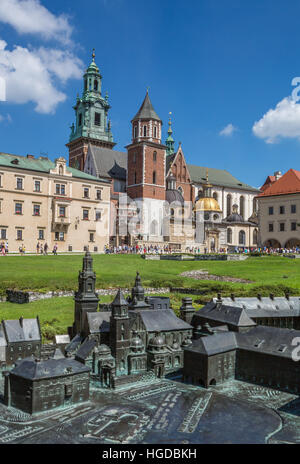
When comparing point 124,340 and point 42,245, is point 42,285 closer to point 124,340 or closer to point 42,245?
point 124,340

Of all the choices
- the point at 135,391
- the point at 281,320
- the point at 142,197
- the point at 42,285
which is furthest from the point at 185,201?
the point at 135,391

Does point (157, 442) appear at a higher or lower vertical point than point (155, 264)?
lower

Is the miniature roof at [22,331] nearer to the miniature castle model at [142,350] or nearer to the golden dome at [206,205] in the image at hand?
the miniature castle model at [142,350]

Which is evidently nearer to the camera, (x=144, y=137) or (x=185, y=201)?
(x=144, y=137)

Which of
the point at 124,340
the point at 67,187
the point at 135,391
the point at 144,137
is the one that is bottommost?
the point at 135,391

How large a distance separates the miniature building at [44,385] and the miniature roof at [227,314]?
361 inches

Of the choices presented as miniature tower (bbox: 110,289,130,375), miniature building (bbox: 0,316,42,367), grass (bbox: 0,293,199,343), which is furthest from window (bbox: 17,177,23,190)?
miniature tower (bbox: 110,289,130,375)

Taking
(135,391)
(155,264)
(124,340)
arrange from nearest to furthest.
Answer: (135,391), (124,340), (155,264)

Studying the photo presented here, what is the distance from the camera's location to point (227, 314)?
76.5 ft

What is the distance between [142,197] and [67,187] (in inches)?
770

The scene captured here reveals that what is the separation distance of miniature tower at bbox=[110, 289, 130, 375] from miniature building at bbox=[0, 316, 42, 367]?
3.79m

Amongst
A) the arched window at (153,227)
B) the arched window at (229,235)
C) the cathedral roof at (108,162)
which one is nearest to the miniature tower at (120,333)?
the arched window at (153,227)

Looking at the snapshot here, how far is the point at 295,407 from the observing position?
15.7 meters
